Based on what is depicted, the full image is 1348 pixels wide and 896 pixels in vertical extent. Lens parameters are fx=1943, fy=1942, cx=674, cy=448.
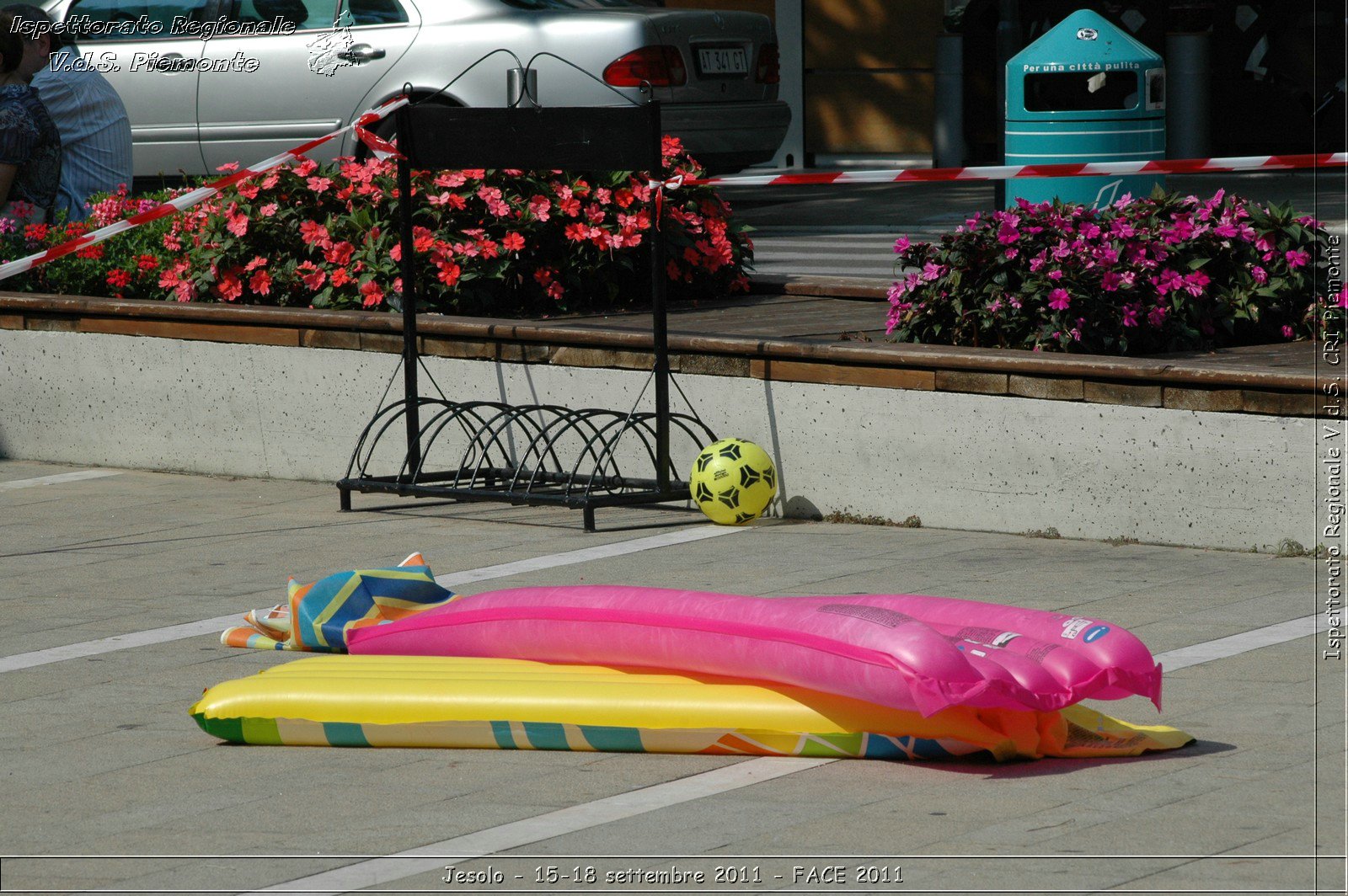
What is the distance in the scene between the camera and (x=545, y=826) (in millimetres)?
4406

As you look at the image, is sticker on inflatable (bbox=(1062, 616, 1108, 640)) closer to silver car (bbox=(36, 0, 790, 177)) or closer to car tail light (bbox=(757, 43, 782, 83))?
silver car (bbox=(36, 0, 790, 177))

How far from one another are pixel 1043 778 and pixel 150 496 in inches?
230

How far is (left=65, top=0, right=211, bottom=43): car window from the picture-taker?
13453mm

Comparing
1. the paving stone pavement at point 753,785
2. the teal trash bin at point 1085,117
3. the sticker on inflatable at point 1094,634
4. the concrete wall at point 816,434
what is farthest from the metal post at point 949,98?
the sticker on inflatable at point 1094,634

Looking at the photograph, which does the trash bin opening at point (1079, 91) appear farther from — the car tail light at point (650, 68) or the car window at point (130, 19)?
the car window at point (130, 19)

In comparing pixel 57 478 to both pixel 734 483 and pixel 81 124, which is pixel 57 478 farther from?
pixel 734 483

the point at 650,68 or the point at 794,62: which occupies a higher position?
the point at 794,62

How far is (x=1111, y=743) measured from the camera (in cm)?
479

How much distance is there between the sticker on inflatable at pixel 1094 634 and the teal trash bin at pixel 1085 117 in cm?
553

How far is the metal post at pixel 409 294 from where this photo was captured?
8.62m

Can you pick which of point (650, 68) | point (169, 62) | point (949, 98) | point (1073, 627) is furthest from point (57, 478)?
point (949, 98)

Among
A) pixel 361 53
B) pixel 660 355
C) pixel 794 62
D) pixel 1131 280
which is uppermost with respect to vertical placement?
pixel 794 62

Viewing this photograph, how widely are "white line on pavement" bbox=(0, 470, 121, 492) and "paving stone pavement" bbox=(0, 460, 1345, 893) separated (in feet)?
8.10

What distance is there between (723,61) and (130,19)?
423 cm
